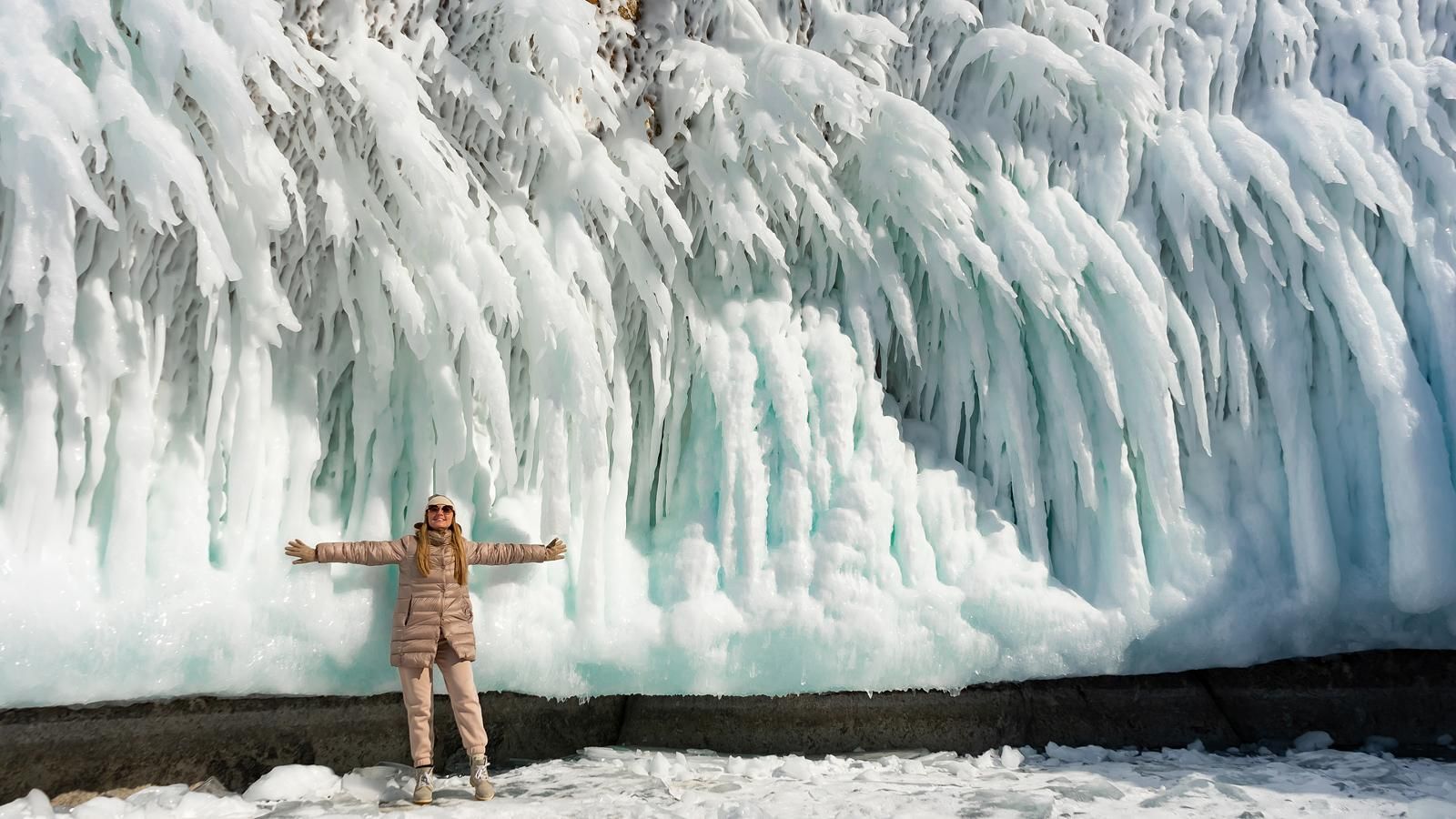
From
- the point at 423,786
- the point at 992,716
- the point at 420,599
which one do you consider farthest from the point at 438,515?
the point at 992,716

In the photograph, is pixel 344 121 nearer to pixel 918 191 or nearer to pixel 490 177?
pixel 490 177

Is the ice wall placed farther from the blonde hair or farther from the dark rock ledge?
the dark rock ledge

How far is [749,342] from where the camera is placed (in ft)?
18.0

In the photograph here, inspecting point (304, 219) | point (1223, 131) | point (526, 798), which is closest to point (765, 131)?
point (304, 219)

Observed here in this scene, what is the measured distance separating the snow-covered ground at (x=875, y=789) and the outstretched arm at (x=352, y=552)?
1.08m

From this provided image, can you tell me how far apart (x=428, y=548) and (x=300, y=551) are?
0.56 meters

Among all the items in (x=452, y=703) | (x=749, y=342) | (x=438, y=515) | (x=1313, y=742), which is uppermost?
(x=749, y=342)

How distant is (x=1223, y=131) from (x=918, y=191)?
1881mm

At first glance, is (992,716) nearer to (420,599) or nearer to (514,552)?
(514,552)

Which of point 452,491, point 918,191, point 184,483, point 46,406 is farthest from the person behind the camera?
point 918,191

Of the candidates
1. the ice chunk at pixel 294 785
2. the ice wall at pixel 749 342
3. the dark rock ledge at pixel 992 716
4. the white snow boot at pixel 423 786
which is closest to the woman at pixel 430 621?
the white snow boot at pixel 423 786

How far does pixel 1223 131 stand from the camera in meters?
5.63

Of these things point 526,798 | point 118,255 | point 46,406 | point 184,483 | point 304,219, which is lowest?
point 526,798

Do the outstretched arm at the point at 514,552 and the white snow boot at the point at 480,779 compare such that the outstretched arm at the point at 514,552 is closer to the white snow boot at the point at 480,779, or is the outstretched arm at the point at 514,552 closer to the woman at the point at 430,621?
the woman at the point at 430,621
